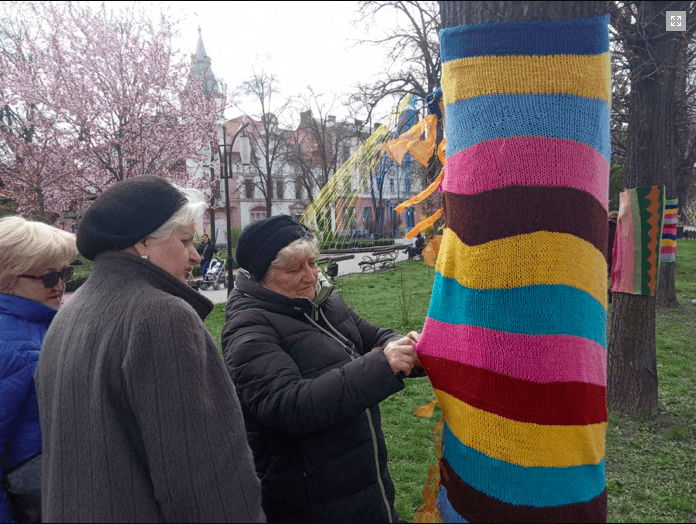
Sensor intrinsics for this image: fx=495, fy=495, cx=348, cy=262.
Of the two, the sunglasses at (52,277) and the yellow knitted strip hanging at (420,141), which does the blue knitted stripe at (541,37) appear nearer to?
the yellow knitted strip hanging at (420,141)

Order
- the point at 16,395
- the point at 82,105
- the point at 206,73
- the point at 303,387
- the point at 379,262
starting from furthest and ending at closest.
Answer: the point at 206,73 < the point at 379,262 < the point at 82,105 < the point at 16,395 < the point at 303,387

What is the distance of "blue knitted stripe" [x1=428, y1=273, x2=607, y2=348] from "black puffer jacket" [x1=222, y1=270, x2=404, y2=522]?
38 cm

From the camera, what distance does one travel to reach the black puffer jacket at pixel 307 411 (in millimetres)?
1525

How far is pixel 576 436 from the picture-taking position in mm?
1247

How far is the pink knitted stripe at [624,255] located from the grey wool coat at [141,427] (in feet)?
13.1

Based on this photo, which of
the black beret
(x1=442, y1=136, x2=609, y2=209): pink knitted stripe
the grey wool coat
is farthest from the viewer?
the black beret

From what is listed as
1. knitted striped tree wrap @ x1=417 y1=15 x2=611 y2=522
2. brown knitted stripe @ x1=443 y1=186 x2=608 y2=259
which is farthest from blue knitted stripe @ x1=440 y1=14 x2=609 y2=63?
brown knitted stripe @ x1=443 y1=186 x2=608 y2=259

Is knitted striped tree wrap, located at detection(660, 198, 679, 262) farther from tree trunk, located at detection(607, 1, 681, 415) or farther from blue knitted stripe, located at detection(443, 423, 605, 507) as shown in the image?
blue knitted stripe, located at detection(443, 423, 605, 507)

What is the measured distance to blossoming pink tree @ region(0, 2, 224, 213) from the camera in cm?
1212

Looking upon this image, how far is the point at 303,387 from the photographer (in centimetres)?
156

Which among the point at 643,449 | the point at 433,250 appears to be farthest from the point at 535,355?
the point at 643,449

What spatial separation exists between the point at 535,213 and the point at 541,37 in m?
0.44

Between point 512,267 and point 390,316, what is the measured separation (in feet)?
26.2

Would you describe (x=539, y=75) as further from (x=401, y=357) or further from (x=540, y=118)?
(x=401, y=357)
